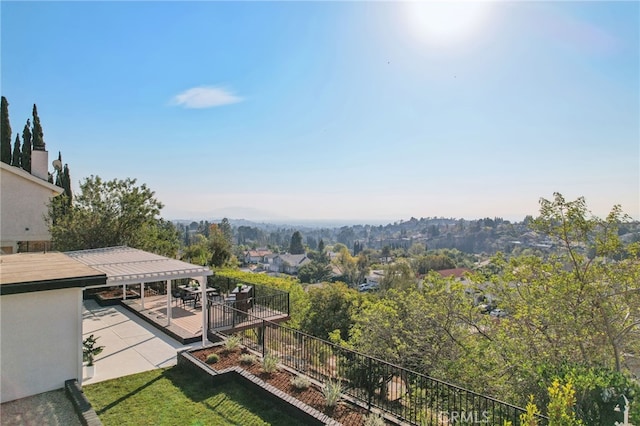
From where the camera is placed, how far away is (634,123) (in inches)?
421

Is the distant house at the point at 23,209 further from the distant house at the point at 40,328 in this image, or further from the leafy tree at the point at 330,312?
the distant house at the point at 40,328

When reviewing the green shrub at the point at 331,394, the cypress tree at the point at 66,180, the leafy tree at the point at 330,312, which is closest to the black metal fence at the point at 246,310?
the leafy tree at the point at 330,312

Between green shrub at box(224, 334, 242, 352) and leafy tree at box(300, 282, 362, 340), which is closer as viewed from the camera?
green shrub at box(224, 334, 242, 352)

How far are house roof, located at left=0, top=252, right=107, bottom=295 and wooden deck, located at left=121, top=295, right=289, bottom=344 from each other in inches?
145

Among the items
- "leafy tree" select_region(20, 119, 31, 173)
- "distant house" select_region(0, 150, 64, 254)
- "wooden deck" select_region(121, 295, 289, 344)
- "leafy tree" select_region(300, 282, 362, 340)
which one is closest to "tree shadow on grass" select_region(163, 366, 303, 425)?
"wooden deck" select_region(121, 295, 289, 344)

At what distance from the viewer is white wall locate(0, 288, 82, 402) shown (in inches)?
233

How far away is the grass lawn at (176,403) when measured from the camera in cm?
579

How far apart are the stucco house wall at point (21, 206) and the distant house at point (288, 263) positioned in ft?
342

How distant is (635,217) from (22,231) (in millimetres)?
25629

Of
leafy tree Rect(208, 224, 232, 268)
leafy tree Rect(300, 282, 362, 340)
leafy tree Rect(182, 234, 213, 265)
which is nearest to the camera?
leafy tree Rect(300, 282, 362, 340)

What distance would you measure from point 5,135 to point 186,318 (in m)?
27.9

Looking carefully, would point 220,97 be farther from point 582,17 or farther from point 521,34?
point 582,17

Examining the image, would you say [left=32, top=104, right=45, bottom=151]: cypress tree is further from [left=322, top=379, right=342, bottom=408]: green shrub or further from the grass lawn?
[left=322, top=379, right=342, bottom=408]: green shrub

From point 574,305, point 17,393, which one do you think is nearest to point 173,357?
point 17,393
